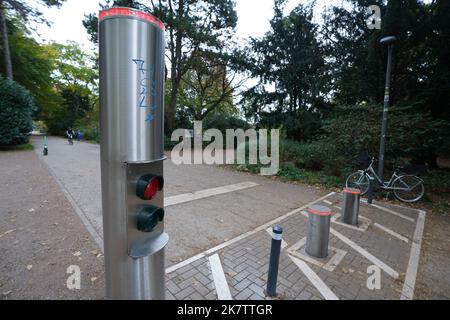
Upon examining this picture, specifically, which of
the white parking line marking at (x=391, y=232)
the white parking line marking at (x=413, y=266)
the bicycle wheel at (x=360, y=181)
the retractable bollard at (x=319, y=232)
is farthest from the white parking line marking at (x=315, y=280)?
the bicycle wheel at (x=360, y=181)

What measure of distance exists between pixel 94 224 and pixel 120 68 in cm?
380

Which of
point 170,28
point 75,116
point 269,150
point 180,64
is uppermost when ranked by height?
point 170,28

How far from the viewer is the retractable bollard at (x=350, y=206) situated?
15.5ft

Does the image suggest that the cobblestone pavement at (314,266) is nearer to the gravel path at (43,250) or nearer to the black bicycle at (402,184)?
the gravel path at (43,250)

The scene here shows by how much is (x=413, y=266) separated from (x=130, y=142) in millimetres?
4256

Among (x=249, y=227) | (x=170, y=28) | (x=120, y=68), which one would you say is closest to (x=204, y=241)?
(x=249, y=227)

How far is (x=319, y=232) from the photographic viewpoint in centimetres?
346

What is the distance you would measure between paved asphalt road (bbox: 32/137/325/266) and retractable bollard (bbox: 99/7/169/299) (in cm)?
163

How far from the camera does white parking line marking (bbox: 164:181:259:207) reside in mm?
6004

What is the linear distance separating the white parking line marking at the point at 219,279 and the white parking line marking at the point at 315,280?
3.64 feet

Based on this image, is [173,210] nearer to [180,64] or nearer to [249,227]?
A: [249,227]
